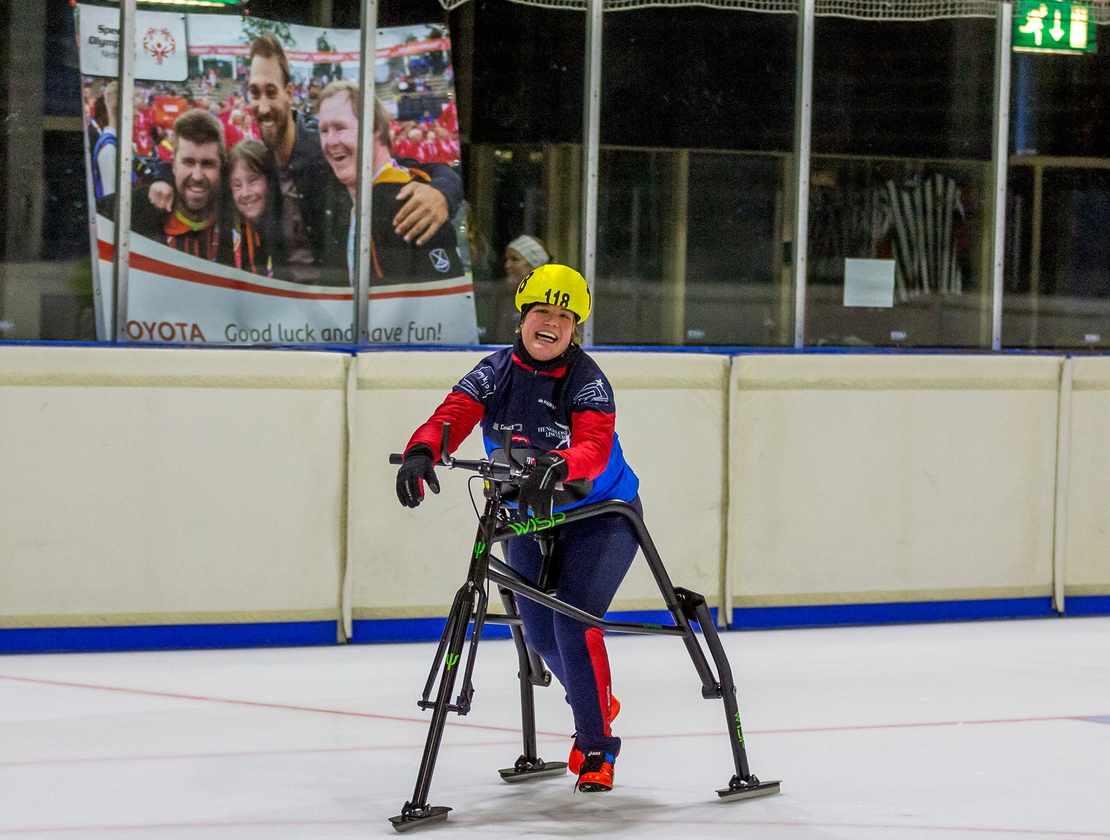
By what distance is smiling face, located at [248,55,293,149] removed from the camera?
6664 mm

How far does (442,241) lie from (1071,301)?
3.55 meters

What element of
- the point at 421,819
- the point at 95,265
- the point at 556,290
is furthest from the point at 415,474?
the point at 95,265

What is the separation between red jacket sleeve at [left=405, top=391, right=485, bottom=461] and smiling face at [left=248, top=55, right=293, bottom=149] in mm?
3327

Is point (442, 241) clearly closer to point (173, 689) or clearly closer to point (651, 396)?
point (651, 396)

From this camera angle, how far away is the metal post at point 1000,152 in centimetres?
766

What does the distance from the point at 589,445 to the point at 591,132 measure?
3.87 m

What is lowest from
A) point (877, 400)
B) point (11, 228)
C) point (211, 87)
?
point (877, 400)

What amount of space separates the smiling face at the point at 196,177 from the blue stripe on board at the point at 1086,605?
4450mm

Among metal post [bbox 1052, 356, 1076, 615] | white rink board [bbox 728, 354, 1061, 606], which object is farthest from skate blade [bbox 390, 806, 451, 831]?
metal post [bbox 1052, 356, 1076, 615]

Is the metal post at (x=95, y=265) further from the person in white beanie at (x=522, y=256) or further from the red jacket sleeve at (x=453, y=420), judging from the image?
the red jacket sleeve at (x=453, y=420)

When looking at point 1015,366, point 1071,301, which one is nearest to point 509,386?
point 1015,366

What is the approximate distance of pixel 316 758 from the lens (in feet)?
14.3

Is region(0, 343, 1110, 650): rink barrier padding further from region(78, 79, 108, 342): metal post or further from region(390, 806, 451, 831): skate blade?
region(390, 806, 451, 831): skate blade

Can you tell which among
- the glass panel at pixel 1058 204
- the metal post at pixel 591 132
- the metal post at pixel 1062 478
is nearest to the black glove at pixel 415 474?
the metal post at pixel 591 132
